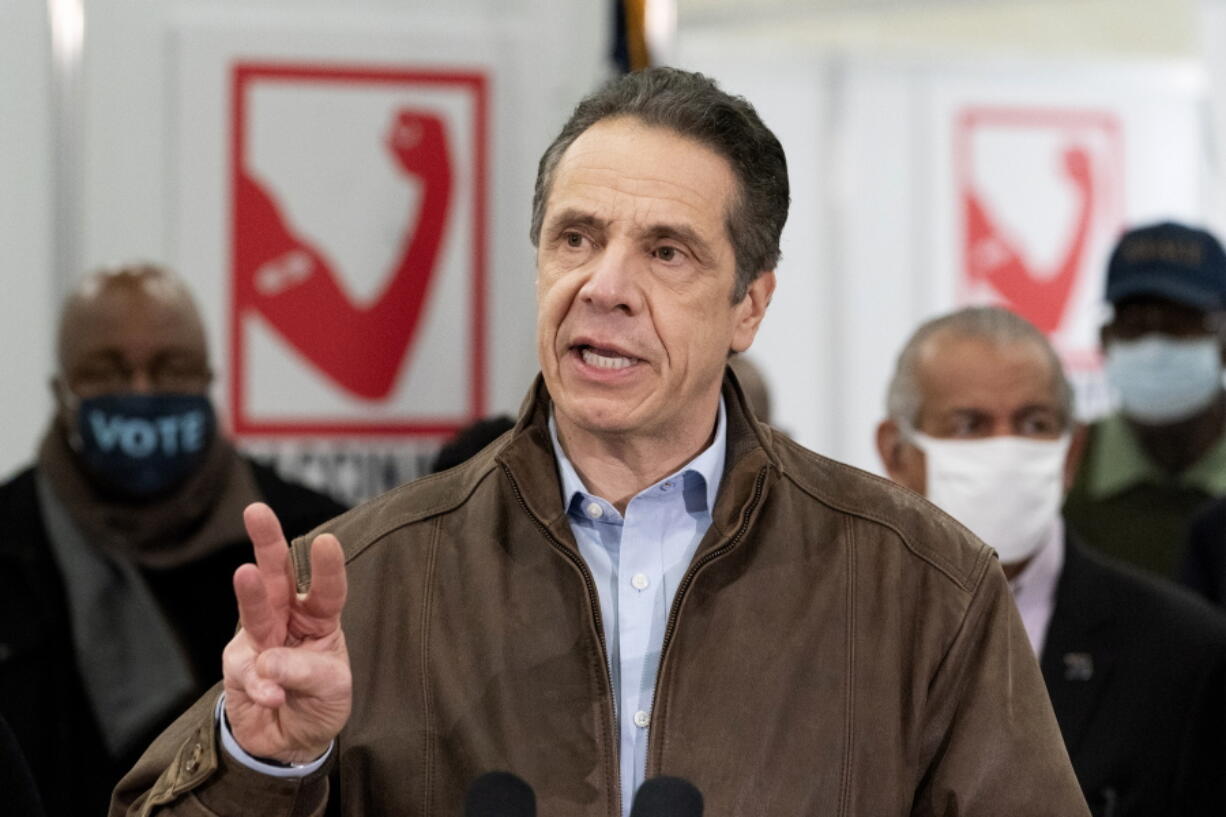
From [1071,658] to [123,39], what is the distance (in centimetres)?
353

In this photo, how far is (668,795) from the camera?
1754 millimetres

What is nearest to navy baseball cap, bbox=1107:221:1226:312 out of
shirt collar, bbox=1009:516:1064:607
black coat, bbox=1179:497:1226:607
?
black coat, bbox=1179:497:1226:607

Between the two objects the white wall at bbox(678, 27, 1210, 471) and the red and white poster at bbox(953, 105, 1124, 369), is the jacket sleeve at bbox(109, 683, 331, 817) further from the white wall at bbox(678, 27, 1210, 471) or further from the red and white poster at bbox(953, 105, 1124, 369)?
the red and white poster at bbox(953, 105, 1124, 369)

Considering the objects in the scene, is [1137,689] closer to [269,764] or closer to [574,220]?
[574,220]

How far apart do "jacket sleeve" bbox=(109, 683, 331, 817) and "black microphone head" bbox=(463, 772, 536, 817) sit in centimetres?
30

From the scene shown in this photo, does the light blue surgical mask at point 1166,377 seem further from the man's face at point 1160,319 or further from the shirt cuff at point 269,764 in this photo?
the shirt cuff at point 269,764

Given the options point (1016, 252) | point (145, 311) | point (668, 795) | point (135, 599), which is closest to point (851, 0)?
point (1016, 252)

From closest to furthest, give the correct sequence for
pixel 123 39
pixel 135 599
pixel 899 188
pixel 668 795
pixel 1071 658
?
pixel 668 795 → pixel 1071 658 → pixel 135 599 → pixel 123 39 → pixel 899 188

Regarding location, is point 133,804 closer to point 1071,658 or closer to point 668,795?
point 668,795

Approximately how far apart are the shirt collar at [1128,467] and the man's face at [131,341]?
7.51ft

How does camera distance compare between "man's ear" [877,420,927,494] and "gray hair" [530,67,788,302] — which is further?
"man's ear" [877,420,927,494]

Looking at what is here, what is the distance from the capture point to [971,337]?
3.50 metres

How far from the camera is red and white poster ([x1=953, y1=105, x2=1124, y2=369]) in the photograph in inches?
279

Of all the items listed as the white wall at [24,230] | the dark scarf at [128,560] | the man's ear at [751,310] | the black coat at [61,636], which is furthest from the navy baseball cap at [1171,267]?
the white wall at [24,230]
